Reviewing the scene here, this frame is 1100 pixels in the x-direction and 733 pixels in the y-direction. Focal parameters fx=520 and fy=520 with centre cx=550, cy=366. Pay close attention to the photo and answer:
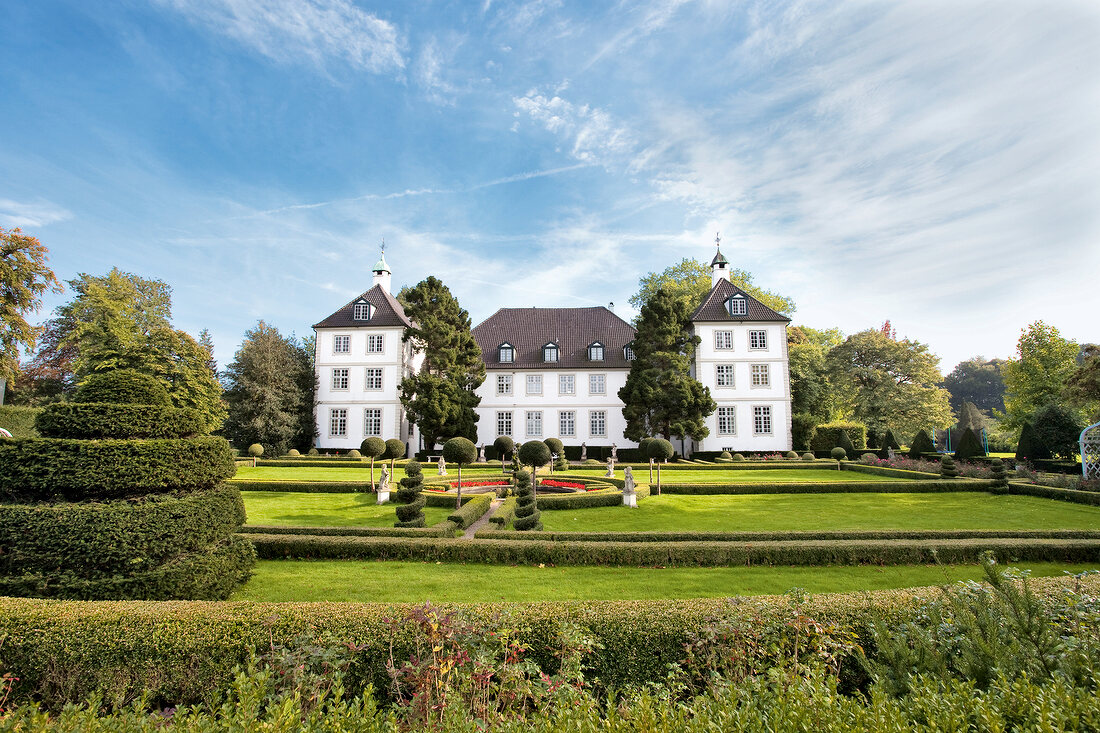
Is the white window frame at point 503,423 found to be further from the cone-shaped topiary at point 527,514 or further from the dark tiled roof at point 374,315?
the cone-shaped topiary at point 527,514

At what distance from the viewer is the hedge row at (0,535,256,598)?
17.4 ft

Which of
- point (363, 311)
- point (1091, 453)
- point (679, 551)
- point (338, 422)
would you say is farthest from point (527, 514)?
point (363, 311)

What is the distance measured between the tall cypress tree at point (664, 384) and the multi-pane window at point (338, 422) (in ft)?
56.0


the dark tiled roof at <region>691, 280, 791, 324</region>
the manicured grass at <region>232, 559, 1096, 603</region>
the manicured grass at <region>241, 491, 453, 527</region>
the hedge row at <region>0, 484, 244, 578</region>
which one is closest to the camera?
the hedge row at <region>0, 484, 244, 578</region>

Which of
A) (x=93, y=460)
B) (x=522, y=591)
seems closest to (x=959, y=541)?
(x=522, y=591)

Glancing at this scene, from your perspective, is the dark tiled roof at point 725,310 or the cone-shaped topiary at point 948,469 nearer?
the cone-shaped topiary at point 948,469

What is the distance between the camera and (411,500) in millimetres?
10953

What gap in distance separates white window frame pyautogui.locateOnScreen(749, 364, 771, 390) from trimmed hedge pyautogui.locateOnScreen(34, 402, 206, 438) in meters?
30.8

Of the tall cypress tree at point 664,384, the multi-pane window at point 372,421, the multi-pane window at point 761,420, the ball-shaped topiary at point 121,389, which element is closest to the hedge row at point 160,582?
the ball-shaped topiary at point 121,389

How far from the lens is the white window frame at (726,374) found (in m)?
32.0

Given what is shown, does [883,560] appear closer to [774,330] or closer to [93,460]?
[93,460]

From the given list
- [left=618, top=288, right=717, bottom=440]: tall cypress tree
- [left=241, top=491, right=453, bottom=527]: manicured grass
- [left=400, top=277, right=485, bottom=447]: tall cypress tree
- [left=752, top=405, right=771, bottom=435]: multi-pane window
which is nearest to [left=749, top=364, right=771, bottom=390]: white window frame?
[left=752, top=405, right=771, bottom=435]: multi-pane window

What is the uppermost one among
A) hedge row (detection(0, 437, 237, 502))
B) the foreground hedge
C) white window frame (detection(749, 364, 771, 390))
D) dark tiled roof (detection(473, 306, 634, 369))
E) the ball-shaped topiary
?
dark tiled roof (detection(473, 306, 634, 369))

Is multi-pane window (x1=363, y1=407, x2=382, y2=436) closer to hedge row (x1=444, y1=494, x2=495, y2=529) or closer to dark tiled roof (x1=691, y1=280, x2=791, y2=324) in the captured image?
hedge row (x1=444, y1=494, x2=495, y2=529)
